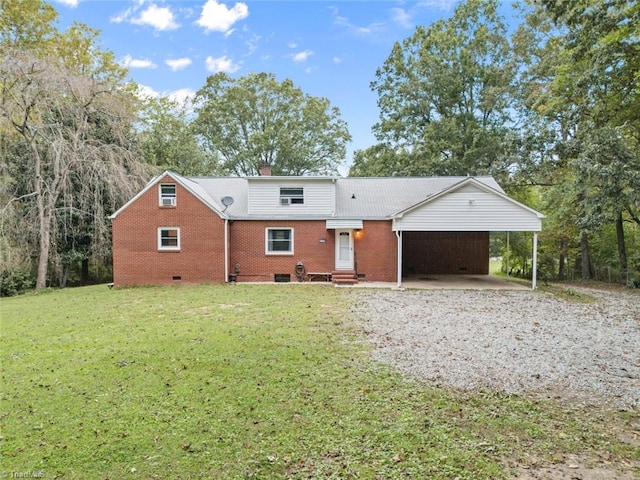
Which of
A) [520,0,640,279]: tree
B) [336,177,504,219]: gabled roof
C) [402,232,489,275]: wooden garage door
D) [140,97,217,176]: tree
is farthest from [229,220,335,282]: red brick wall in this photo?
[140,97,217,176]: tree

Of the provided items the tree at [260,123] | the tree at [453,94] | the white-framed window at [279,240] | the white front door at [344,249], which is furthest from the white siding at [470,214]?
the tree at [260,123]

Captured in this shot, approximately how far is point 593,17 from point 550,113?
7146mm

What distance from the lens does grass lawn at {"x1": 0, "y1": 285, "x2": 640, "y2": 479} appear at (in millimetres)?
3316

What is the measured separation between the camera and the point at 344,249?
16109 mm

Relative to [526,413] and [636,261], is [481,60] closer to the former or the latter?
[636,261]

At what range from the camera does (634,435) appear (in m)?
3.77

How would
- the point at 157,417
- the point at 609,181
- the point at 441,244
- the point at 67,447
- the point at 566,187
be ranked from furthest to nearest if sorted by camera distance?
the point at 441,244, the point at 566,187, the point at 609,181, the point at 157,417, the point at 67,447

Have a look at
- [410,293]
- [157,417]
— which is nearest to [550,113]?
[410,293]

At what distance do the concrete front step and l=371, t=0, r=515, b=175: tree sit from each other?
1394 cm

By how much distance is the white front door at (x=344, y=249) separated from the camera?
1603cm

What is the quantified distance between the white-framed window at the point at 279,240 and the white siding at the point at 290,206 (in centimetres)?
83

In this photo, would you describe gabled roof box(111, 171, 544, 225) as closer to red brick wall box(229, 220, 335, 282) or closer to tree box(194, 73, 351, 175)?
red brick wall box(229, 220, 335, 282)

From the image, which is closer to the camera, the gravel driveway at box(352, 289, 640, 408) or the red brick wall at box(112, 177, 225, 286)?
the gravel driveway at box(352, 289, 640, 408)

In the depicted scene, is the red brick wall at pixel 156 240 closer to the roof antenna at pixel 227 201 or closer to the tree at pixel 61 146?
the roof antenna at pixel 227 201
